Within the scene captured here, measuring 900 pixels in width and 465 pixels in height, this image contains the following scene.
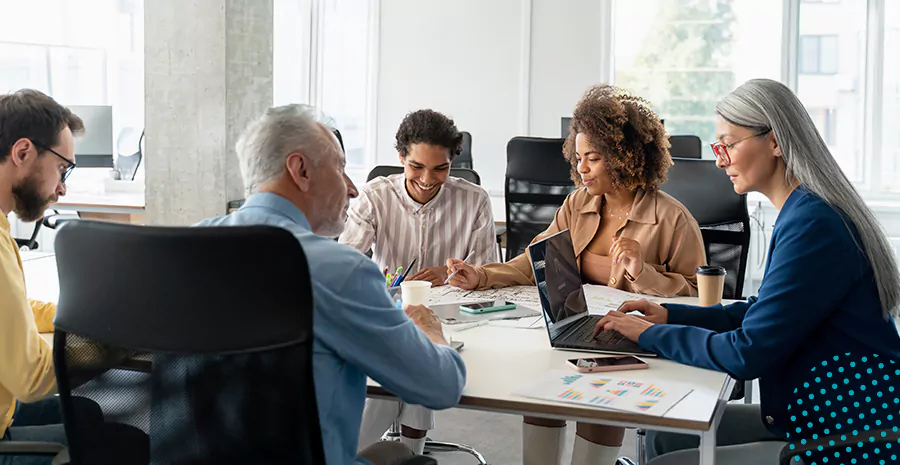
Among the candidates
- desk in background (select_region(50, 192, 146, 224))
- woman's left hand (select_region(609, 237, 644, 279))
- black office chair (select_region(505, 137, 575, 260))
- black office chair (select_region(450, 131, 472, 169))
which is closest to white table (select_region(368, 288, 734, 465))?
woman's left hand (select_region(609, 237, 644, 279))

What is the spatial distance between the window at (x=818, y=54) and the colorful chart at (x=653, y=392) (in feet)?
18.2

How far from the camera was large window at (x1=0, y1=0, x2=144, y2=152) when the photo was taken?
21.7 feet

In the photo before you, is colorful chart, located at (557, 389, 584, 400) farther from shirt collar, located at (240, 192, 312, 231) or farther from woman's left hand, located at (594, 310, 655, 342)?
shirt collar, located at (240, 192, 312, 231)

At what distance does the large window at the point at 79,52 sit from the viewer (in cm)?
662

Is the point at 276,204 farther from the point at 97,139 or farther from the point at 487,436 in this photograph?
the point at 97,139

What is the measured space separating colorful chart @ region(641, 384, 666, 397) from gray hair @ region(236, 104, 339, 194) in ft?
2.43

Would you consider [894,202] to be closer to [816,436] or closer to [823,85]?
[823,85]

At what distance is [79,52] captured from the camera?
265 inches

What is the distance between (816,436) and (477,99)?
568 centimetres

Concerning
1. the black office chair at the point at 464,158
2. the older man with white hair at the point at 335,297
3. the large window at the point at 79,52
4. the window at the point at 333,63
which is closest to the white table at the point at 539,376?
the older man with white hair at the point at 335,297

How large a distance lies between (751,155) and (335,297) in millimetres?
982

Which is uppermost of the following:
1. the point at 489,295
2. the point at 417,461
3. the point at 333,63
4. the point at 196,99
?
the point at 333,63

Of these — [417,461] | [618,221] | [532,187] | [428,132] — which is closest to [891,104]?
[532,187]

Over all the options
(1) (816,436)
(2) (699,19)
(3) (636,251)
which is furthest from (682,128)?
(1) (816,436)
